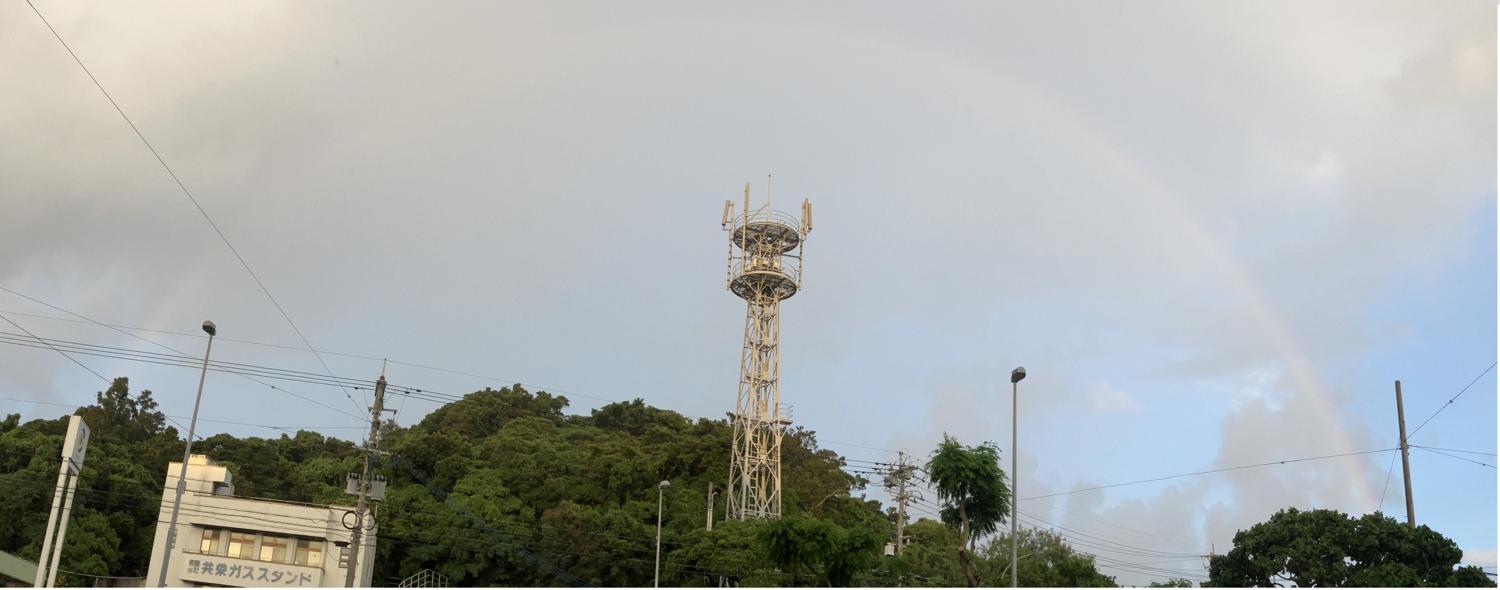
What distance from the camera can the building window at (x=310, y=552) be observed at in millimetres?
56719

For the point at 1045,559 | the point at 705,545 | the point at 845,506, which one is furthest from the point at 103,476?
the point at 1045,559

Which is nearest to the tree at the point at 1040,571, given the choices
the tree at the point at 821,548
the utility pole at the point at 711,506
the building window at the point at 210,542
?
the tree at the point at 821,548

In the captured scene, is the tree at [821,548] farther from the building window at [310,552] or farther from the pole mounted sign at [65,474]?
the building window at [310,552]

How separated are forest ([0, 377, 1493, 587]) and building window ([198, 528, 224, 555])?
12.3 ft

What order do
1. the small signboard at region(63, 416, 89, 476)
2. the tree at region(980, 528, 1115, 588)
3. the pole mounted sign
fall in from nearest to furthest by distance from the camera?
the pole mounted sign
the small signboard at region(63, 416, 89, 476)
the tree at region(980, 528, 1115, 588)

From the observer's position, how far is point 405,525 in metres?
54.5

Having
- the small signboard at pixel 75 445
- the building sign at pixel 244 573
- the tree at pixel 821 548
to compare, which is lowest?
the building sign at pixel 244 573

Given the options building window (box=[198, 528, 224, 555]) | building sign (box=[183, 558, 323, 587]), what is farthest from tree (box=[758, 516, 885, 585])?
building window (box=[198, 528, 224, 555])

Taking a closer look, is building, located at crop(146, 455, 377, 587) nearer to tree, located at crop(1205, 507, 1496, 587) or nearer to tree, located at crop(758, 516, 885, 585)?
tree, located at crop(758, 516, 885, 585)

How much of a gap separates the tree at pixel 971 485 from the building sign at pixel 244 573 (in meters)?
34.6

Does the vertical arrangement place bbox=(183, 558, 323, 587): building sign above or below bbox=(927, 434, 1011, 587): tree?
below

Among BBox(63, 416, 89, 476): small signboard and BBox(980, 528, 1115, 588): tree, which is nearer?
BBox(63, 416, 89, 476): small signboard

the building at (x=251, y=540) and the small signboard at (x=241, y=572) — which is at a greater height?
the building at (x=251, y=540)

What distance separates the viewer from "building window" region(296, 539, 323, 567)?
186ft
